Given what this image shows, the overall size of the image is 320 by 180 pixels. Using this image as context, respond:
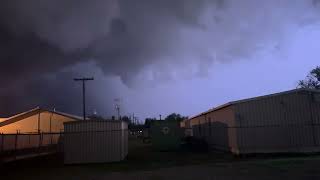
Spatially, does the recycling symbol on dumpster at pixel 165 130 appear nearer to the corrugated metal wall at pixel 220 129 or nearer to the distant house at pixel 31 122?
the corrugated metal wall at pixel 220 129

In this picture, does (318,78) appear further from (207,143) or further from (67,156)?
(67,156)

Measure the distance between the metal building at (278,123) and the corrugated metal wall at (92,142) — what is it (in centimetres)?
973

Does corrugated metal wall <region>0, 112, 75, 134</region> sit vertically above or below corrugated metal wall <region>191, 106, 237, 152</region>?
above

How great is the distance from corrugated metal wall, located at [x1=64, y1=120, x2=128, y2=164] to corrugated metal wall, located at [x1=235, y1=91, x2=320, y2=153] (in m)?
9.90

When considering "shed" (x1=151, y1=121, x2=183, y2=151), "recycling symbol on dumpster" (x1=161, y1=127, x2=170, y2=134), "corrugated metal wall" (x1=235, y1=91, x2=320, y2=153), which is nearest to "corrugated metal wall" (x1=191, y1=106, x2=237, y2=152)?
"corrugated metal wall" (x1=235, y1=91, x2=320, y2=153)

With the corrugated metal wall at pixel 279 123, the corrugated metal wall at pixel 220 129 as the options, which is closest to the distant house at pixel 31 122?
the corrugated metal wall at pixel 220 129

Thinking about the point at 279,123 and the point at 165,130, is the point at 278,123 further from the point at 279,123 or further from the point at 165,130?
the point at 165,130

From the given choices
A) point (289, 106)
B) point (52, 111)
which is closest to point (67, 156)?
point (289, 106)

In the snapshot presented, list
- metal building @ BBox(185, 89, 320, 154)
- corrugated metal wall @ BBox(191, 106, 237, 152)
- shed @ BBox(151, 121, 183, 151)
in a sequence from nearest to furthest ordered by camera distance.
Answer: metal building @ BBox(185, 89, 320, 154) → corrugated metal wall @ BBox(191, 106, 237, 152) → shed @ BBox(151, 121, 183, 151)

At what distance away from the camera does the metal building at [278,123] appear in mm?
36781

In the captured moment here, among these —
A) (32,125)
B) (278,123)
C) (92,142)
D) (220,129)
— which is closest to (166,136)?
(220,129)

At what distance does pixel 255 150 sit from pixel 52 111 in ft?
133

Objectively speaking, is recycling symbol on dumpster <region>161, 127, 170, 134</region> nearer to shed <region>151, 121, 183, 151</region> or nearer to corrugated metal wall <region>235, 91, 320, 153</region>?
shed <region>151, 121, 183, 151</region>

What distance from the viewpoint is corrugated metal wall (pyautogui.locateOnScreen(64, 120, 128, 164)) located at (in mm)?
35938
